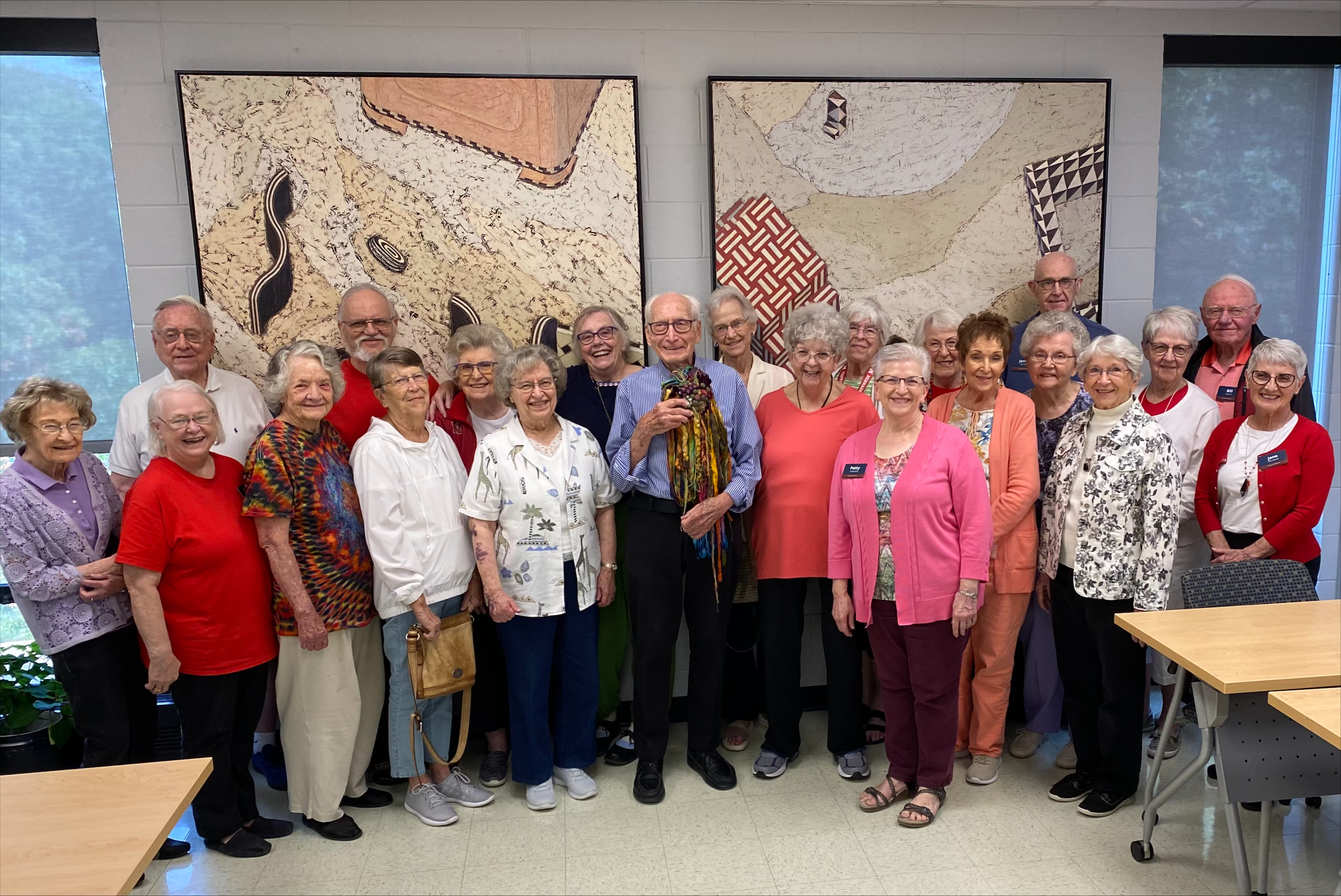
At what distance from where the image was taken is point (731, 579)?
10.5ft

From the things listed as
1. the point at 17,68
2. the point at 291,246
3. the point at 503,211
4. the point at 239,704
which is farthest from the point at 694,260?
the point at 17,68

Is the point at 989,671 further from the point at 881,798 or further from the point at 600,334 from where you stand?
the point at 600,334

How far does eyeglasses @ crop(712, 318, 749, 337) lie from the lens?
3396 millimetres

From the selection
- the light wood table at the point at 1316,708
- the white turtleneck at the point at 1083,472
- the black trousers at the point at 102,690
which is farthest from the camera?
the white turtleneck at the point at 1083,472

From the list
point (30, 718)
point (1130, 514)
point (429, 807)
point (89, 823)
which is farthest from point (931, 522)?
point (30, 718)

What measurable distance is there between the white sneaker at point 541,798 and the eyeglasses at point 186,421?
1.76 m

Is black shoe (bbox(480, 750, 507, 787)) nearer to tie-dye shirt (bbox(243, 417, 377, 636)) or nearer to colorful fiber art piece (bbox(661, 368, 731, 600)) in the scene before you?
tie-dye shirt (bbox(243, 417, 377, 636))

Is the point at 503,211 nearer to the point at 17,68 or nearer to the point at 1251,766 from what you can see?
the point at 17,68

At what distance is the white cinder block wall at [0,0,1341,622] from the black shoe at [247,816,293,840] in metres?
1.87

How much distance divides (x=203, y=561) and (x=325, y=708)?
0.68m

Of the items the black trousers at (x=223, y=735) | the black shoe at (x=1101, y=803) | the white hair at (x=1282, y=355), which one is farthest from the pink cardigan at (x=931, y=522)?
the black trousers at (x=223, y=735)

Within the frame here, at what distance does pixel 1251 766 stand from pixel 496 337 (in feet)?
9.35

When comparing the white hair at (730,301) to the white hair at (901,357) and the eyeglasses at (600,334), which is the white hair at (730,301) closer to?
the eyeglasses at (600,334)

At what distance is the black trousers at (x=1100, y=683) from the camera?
2938 mm
